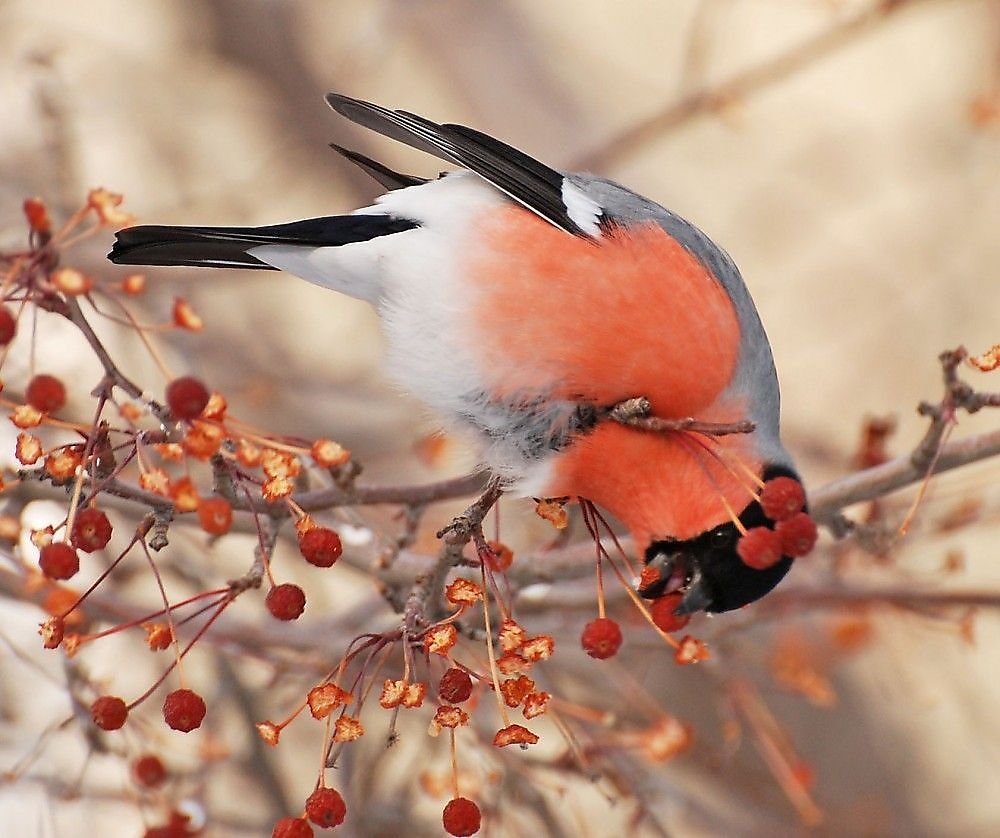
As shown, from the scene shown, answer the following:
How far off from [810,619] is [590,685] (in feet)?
3.51

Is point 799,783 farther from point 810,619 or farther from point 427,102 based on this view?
point 427,102

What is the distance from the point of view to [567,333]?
2.08 meters

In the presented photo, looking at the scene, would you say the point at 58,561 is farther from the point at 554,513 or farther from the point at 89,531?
the point at 554,513

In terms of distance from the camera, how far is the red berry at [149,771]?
194 centimetres

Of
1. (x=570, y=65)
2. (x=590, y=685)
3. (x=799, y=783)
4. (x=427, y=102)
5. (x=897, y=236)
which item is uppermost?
(x=570, y=65)

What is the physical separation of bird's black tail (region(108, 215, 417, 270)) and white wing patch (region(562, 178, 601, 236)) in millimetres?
315

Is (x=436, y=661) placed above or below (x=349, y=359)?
below

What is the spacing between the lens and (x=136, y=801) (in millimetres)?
2061

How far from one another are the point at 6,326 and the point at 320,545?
20.0 inches

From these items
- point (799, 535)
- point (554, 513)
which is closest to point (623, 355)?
point (554, 513)

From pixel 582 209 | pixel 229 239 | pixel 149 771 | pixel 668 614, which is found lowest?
pixel 149 771

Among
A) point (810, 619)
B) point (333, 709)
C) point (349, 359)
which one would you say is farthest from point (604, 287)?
point (349, 359)

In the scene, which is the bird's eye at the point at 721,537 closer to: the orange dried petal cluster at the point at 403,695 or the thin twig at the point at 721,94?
the orange dried petal cluster at the point at 403,695

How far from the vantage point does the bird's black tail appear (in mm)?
2115
